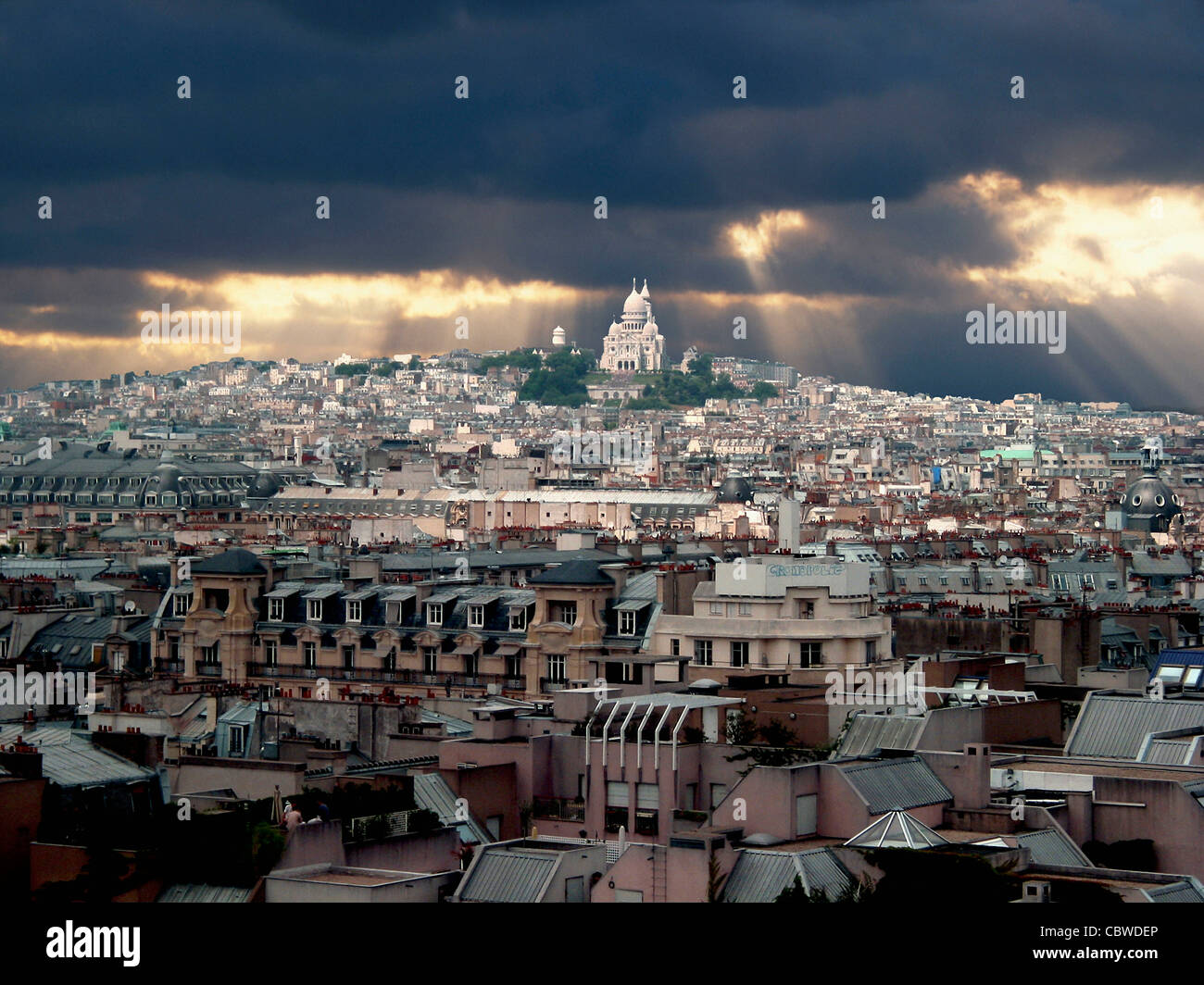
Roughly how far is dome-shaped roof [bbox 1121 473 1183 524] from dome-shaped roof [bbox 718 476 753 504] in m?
18.3

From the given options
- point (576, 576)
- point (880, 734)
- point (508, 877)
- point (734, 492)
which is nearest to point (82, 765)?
point (508, 877)

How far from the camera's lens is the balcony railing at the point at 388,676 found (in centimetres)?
3525

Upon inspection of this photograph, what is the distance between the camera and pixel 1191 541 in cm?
9856

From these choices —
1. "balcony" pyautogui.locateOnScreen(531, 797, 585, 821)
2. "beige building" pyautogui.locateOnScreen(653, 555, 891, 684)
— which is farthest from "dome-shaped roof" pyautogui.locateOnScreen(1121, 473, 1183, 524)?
"balcony" pyautogui.locateOnScreen(531, 797, 585, 821)

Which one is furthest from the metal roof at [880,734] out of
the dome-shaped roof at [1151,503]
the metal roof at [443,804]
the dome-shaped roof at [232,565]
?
the dome-shaped roof at [1151,503]

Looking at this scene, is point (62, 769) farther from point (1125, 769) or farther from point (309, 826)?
point (1125, 769)

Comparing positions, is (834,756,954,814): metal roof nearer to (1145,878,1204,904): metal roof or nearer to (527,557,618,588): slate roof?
(1145,878,1204,904): metal roof

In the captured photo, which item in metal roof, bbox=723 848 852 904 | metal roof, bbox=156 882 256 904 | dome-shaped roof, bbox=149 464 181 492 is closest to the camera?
metal roof, bbox=723 848 852 904

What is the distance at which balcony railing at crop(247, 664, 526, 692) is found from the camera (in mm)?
35250

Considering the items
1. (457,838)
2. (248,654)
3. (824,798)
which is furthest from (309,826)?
(248,654)

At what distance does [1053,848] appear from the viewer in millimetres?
18812

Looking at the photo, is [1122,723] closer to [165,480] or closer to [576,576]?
[576,576]

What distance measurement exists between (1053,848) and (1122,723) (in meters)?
4.88

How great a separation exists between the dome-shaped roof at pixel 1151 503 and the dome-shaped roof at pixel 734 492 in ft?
59.9
